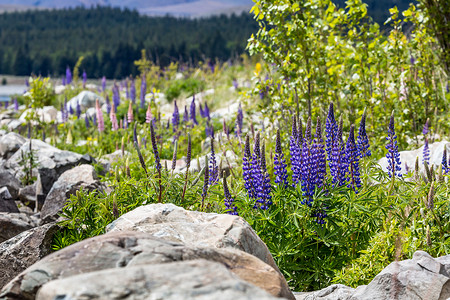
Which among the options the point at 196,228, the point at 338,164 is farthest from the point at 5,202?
the point at 338,164

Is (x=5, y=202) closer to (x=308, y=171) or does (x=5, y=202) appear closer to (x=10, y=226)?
(x=10, y=226)

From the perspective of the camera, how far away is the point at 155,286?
2146 millimetres

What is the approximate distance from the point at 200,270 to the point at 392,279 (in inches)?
69.5

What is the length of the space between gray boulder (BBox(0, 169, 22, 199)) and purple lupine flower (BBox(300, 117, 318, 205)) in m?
5.51

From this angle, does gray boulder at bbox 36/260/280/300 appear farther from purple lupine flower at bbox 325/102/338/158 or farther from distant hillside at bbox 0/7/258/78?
distant hillside at bbox 0/7/258/78

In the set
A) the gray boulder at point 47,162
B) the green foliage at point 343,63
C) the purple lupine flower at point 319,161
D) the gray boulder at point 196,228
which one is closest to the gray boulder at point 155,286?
the gray boulder at point 196,228

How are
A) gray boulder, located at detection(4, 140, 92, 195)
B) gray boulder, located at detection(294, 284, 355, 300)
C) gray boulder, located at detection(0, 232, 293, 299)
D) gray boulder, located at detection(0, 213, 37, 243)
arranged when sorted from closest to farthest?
1. gray boulder, located at detection(0, 232, 293, 299)
2. gray boulder, located at detection(294, 284, 355, 300)
3. gray boulder, located at detection(0, 213, 37, 243)
4. gray boulder, located at detection(4, 140, 92, 195)

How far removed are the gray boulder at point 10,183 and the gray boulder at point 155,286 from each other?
647cm

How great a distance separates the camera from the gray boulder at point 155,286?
2078 mm

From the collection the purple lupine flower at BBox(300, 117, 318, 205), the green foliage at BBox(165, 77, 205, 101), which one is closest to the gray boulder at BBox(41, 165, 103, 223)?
the purple lupine flower at BBox(300, 117, 318, 205)

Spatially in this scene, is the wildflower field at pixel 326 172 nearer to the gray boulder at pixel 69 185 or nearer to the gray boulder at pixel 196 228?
the gray boulder at pixel 69 185

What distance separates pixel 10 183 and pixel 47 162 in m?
0.65

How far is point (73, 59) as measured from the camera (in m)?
66.1

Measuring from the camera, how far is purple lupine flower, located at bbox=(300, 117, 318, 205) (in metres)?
4.34
